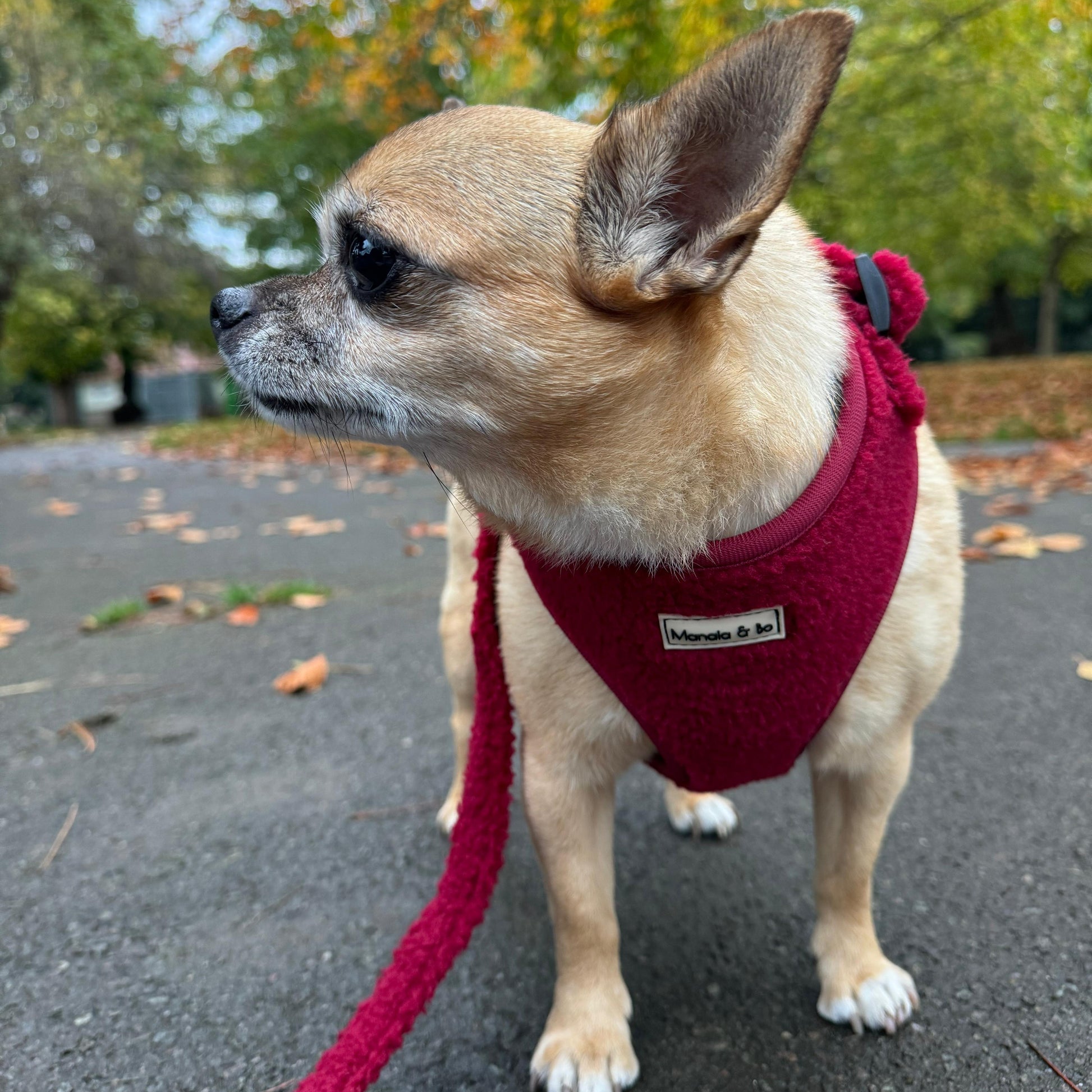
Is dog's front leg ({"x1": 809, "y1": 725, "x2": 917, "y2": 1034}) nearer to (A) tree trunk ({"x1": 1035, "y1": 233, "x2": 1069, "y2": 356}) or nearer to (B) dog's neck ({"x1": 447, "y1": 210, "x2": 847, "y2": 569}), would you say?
(B) dog's neck ({"x1": 447, "y1": 210, "x2": 847, "y2": 569})

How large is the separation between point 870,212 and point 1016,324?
22.1 metres

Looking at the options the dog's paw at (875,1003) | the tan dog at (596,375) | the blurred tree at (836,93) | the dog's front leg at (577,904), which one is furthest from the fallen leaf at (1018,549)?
the dog's front leg at (577,904)

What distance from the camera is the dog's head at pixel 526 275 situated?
125 cm

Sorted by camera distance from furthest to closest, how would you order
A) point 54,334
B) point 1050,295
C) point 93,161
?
point 54,334, point 1050,295, point 93,161

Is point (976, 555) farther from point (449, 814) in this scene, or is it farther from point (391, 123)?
point (391, 123)

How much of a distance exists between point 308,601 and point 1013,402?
10.6 m

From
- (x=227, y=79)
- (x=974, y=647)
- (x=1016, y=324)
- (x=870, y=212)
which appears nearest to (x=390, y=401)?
(x=974, y=647)

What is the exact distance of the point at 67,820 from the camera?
2.29 m

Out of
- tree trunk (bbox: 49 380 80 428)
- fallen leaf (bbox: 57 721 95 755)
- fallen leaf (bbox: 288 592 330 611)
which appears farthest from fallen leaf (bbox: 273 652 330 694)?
tree trunk (bbox: 49 380 80 428)


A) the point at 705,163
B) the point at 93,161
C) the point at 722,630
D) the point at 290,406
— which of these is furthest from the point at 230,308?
the point at 93,161

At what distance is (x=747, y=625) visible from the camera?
1.33 metres

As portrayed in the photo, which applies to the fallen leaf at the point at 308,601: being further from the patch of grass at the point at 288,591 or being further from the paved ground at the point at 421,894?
the paved ground at the point at 421,894

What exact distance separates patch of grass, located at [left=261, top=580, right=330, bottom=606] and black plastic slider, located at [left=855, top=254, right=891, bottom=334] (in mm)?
3266

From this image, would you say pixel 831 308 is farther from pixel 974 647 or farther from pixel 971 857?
pixel 974 647
